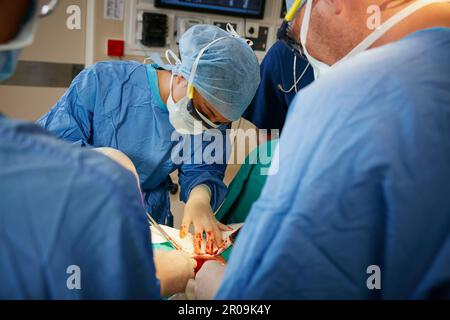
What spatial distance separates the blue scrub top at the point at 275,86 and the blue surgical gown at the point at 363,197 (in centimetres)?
124

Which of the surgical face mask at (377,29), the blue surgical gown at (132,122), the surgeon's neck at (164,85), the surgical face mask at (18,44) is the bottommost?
the blue surgical gown at (132,122)

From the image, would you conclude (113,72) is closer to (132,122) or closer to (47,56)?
(132,122)

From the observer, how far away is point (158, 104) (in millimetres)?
1484

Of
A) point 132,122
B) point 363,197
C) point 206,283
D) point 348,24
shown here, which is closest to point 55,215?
point 363,197

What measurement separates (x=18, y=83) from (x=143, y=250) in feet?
7.20

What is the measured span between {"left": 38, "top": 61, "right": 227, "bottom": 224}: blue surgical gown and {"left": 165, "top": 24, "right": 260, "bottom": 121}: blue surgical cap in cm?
19

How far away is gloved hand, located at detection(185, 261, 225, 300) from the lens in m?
0.89

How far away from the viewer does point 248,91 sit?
4.72ft

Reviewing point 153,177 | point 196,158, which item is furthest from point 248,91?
point 153,177

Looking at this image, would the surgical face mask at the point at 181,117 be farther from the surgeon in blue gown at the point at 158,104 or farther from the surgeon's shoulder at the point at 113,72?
the surgeon's shoulder at the point at 113,72

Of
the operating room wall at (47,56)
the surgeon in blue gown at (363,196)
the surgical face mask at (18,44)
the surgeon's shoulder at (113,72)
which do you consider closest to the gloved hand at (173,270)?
the surgeon in blue gown at (363,196)

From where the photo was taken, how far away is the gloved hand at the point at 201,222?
4.31 ft

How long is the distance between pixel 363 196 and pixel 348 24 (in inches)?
16.7
